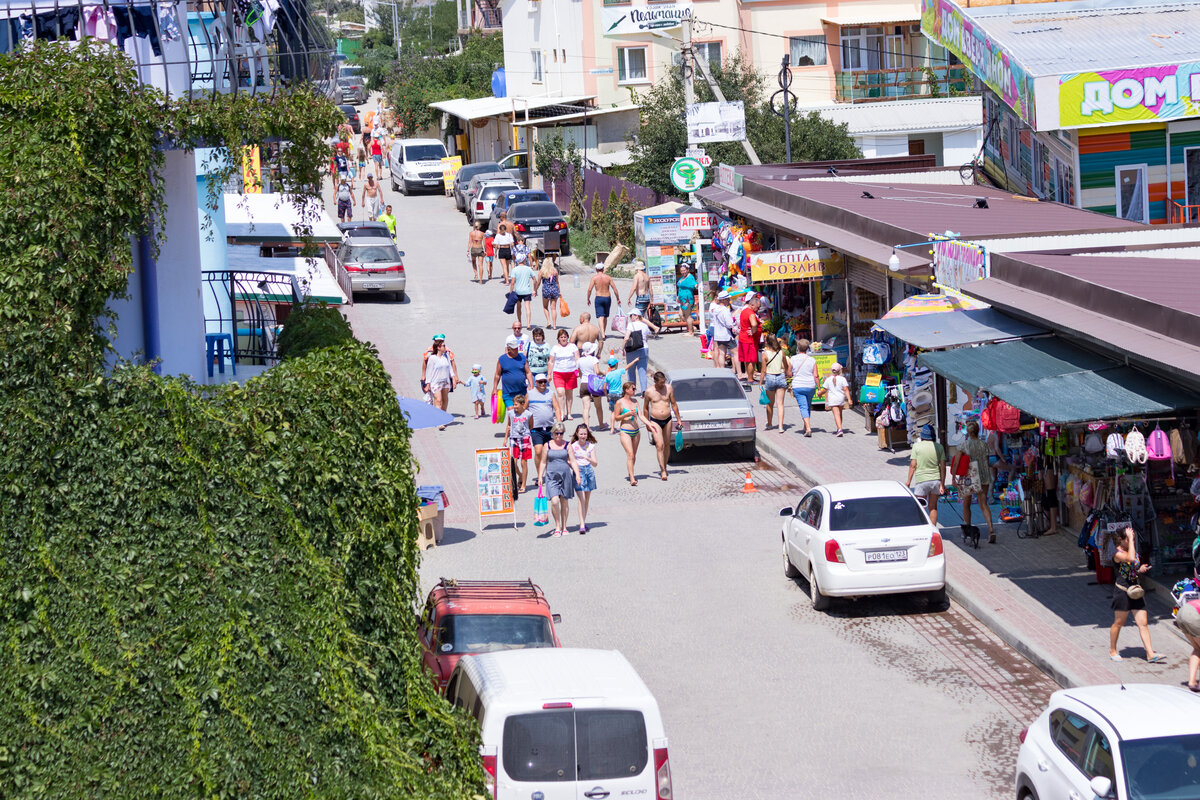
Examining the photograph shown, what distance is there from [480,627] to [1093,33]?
70.9ft

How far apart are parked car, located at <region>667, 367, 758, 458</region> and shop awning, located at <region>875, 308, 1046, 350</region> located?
155 inches

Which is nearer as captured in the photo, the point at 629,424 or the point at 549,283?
the point at 629,424

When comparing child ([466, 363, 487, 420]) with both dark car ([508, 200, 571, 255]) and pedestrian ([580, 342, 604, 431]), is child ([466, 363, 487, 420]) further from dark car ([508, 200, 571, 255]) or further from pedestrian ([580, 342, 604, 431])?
dark car ([508, 200, 571, 255])

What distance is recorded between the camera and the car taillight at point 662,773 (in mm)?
10352

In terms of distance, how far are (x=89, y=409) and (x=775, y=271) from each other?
1847 cm

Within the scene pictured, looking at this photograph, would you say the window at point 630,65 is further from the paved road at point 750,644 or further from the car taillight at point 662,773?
the car taillight at point 662,773

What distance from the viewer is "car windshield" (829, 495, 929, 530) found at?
1620cm

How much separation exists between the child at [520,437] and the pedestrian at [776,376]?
5.19m

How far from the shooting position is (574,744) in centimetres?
1028

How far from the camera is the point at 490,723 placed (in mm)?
10227

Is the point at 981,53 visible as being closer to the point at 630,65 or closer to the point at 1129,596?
the point at 1129,596

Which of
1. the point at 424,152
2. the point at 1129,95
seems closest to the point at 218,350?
the point at 1129,95

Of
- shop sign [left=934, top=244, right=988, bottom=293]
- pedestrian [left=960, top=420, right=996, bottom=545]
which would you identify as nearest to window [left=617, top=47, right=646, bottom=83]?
shop sign [left=934, top=244, right=988, bottom=293]

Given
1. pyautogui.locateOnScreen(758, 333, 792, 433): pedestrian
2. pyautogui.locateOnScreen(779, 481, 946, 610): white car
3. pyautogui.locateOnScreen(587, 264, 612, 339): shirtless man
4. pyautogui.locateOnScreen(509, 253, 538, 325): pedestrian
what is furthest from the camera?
pyautogui.locateOnScreen(509, 253, 538, 325): pedestrian
